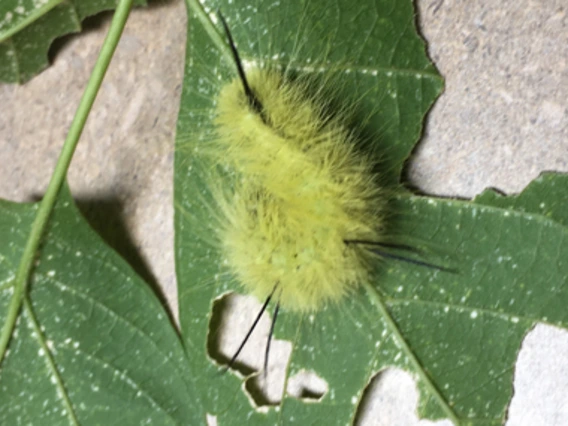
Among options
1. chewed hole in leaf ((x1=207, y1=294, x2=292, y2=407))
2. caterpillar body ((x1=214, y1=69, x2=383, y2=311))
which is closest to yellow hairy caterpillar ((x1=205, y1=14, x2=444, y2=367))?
caterpillar body ((x1=214, y1=69, x2=383, y2=311))

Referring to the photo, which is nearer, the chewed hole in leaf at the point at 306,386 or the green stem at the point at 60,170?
the green stem at the point at 60,170

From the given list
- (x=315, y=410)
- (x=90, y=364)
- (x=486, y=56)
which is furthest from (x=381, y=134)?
(x=90, y=364)

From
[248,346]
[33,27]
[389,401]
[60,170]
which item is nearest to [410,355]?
[389,401]

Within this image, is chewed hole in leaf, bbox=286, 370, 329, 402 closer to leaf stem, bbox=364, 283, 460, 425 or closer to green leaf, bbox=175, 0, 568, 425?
green leaf, bbox=175, 0, 568, 425

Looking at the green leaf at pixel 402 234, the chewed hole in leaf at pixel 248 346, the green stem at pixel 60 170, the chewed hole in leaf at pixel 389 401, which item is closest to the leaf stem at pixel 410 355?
the green leaf at pixel 402 234

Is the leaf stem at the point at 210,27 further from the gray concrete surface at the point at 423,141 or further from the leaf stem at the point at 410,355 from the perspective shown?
the leaf stem at the point at 410,355
